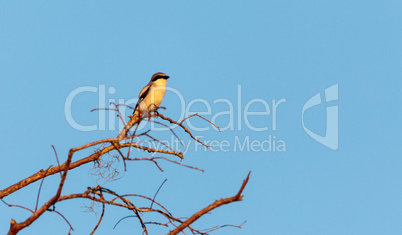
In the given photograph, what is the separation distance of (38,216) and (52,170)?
3.22 m

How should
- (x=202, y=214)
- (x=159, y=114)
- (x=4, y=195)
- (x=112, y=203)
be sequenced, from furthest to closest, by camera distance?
1. (x=159, y=114)
2. (x=4, y=195)
3. (x=112, y=203)
4. (x=202, y=214)

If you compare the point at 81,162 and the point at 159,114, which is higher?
the point at 159,114

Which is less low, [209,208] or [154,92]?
[154,92]

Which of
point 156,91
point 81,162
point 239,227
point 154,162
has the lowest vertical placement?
point 239,227

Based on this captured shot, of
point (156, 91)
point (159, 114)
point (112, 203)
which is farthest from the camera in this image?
point (156, 91)

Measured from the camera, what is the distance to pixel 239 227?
12.4ft

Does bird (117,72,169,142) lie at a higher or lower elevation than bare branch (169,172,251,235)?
higher

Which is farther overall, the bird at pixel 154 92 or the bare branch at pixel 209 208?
the bird at pixel 154 92

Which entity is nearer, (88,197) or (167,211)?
(88,197)

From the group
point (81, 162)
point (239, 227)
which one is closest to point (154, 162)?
point (239, 227)

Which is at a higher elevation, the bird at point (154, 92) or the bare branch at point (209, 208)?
the bird at point (154, 92)

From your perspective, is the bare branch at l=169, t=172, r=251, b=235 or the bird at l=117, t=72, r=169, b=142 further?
the bird at l=117, t=72, r=169, b=142

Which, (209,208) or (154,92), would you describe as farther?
(154,92)

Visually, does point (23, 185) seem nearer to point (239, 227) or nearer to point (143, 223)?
point (143, 223)
